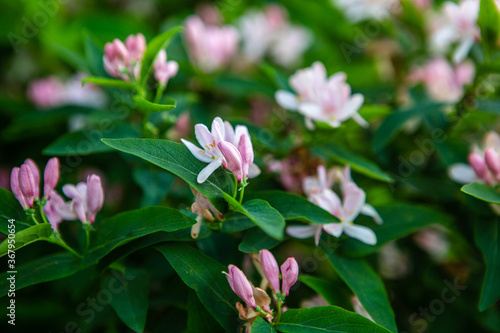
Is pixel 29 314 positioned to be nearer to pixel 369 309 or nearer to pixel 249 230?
pixel 249 230

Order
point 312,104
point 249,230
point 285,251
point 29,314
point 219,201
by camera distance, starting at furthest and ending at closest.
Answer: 1. point 285,251
2. point 29,314
3. point 312,104
4. point 249,230
5. point 219,201

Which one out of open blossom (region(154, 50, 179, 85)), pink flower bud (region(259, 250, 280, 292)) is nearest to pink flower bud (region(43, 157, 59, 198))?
open blossom (region(154, 50, 179, 85))

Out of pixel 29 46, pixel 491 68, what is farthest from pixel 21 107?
pixel 491 68

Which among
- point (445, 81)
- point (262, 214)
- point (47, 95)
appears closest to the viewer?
point (262, 214)

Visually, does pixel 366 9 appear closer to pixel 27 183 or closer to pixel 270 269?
pixel 270 269

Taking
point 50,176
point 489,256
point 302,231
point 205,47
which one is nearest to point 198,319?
point 302,231

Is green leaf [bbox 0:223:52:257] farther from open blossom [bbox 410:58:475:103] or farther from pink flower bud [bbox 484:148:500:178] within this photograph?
open blossom [bbox 410:58:475:103]
